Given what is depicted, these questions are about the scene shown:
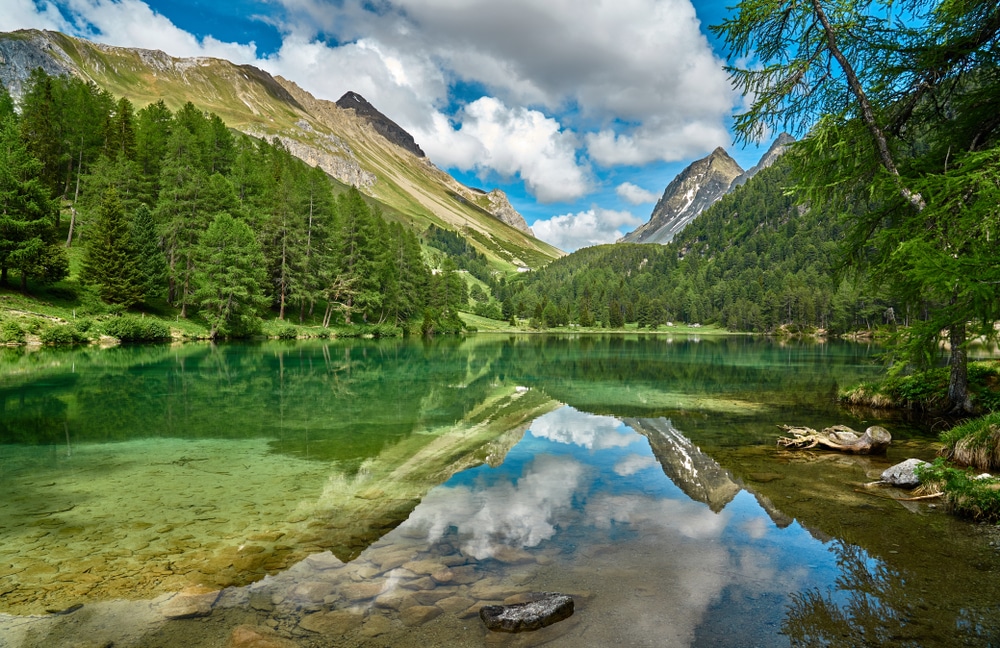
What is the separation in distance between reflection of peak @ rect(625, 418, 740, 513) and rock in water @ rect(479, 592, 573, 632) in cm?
541

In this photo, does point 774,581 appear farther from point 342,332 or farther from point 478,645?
point 342,332

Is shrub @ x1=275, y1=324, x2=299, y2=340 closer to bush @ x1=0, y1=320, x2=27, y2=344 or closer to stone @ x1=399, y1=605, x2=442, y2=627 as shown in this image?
bush @ x1=0, y1=320, x2=27, y2=344

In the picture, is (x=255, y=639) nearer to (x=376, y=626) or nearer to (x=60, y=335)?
(x=376, y=626)

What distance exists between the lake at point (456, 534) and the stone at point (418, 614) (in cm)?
3

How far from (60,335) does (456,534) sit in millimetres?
52434

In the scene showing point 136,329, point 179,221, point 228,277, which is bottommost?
point 136,329

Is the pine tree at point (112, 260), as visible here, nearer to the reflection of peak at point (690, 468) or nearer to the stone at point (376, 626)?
the reflection of peak at point (690, 468)

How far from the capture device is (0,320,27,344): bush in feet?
131

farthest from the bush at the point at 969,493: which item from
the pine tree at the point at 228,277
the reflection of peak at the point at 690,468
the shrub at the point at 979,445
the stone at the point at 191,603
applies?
the pine tree at the point at 228,277

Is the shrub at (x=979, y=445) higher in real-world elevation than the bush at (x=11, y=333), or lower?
lower

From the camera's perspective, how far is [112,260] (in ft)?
168

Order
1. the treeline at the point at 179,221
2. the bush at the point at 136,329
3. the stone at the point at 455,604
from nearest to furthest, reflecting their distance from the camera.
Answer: the stone at the point at 455,604, the bush at the point at 136,329, the treeline at the point at 179,221

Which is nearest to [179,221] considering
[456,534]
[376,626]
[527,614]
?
[456,534]

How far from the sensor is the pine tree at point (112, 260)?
50656mm
